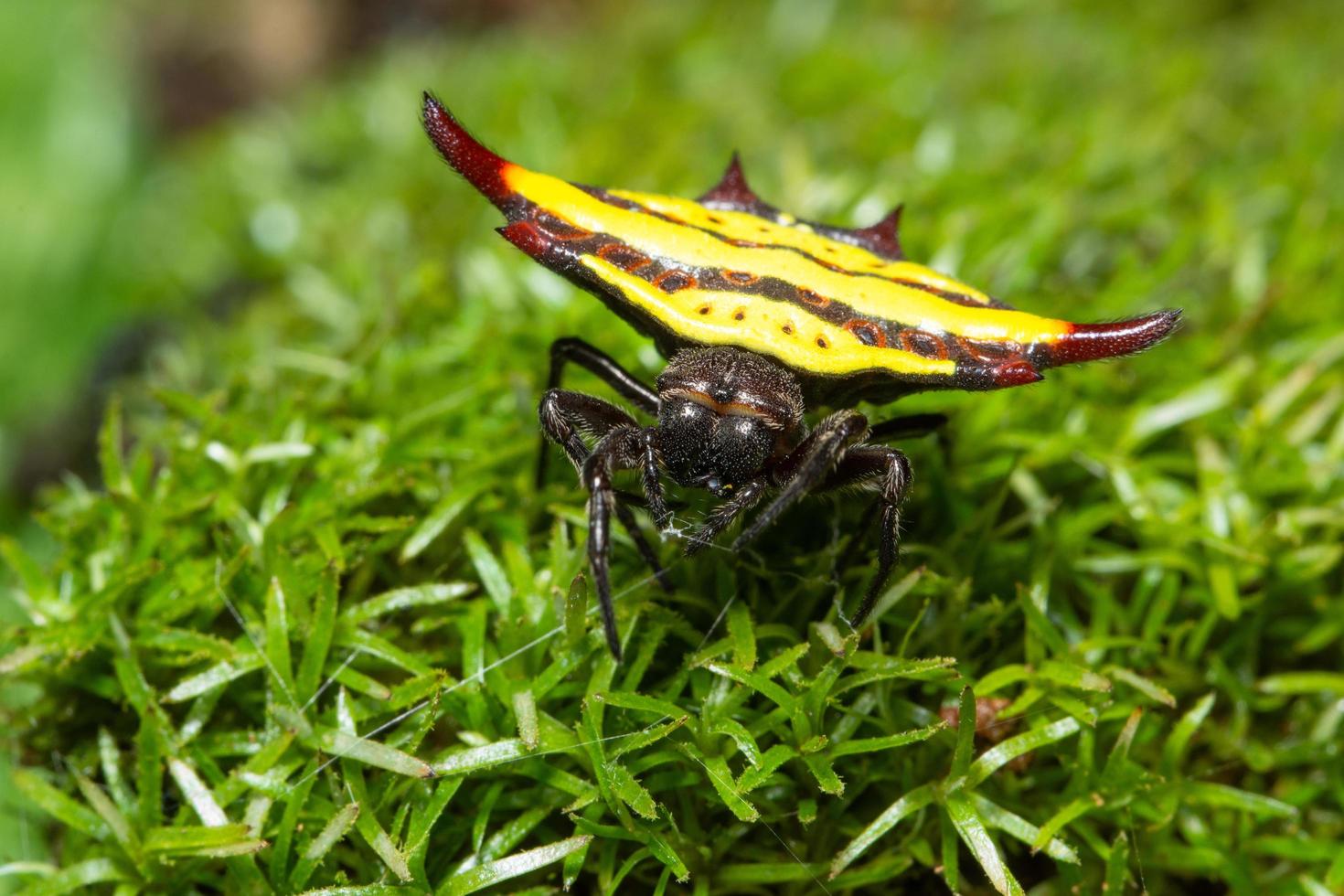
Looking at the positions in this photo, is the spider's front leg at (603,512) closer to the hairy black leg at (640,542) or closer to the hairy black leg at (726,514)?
the hairy black leg at (640,542)

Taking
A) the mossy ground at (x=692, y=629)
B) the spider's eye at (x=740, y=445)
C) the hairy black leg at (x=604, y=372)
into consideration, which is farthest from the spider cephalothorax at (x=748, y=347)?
the mossy ground at (x=692, y=629)

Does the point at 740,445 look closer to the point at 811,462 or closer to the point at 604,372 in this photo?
the point at 811,462

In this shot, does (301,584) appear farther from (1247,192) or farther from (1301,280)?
(1247,192)

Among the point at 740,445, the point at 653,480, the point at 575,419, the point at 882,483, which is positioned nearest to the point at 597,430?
the point at 575,419

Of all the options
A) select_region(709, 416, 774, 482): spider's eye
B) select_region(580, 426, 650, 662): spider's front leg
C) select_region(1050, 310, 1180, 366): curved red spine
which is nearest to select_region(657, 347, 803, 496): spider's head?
select_region(709, 416, 774, 482): spider's eye

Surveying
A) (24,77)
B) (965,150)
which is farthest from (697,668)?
(24,77)

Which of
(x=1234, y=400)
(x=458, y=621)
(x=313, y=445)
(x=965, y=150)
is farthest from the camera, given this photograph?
(x=965, y=150)
